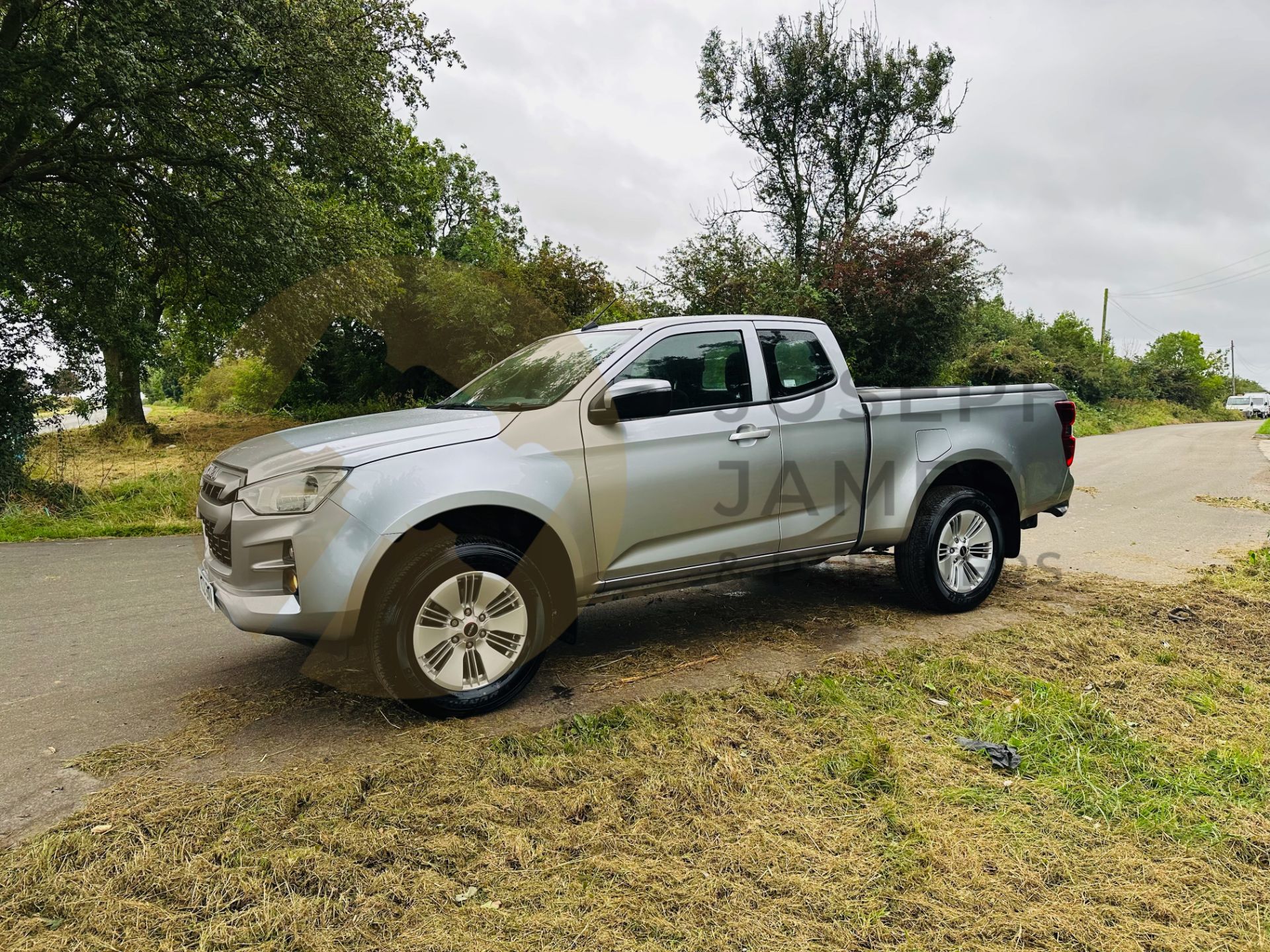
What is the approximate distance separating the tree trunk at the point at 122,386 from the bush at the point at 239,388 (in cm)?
563

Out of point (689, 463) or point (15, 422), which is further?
point (15, 422)

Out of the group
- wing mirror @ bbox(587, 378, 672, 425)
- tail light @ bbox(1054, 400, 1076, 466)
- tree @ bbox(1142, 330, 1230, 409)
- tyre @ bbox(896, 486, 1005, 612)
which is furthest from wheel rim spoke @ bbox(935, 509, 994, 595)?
tree @ bbox(1142, 330, 1230, 409)

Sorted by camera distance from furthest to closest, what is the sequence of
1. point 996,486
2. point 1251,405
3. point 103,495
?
point 1251,405
point 103,495
point 996,486

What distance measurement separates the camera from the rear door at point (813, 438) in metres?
4.76

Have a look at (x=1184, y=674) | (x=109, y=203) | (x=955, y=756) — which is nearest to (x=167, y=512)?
(x=109, y=203)

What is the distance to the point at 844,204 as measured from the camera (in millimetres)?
25516

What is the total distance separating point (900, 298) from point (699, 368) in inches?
660

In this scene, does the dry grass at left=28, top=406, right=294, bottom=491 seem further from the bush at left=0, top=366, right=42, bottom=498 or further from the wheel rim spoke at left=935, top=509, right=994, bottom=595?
the wheel rim spoke at left=935, top=509, right=994, bottom=595

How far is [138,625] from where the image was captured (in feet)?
18.3

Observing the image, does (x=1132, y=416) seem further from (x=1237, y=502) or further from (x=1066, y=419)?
(x=1066, y=419)

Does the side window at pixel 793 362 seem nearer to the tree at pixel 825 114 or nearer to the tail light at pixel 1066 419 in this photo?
the tail light at pixel 1066 419

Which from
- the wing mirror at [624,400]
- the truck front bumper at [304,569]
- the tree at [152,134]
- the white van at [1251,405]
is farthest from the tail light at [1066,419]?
the white van at [1251,405]

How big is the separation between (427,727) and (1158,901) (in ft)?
9.39

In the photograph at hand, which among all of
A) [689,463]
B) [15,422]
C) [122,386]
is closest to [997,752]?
[689,463]
